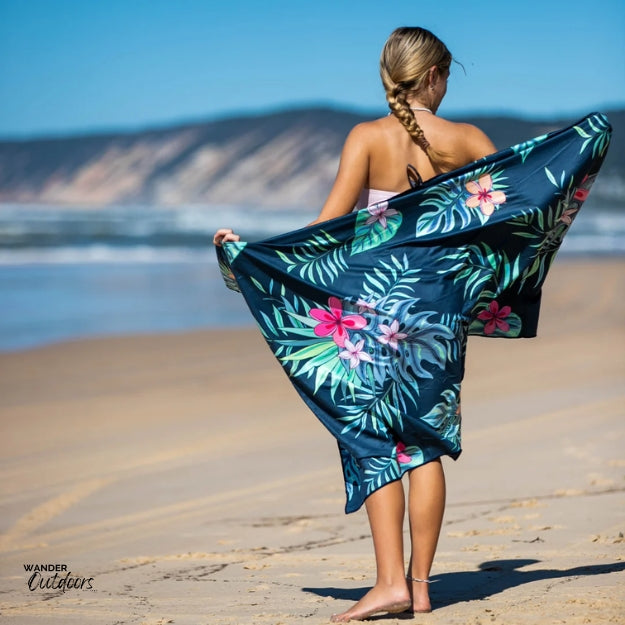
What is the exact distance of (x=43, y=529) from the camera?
4625 millimetres

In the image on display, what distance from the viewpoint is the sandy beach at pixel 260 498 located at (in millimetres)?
3281

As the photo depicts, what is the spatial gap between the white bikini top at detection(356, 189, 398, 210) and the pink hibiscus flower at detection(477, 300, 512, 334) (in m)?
0.50

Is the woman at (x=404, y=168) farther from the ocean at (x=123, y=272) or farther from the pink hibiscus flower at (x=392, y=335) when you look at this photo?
the ocean at (x=123, y=272)

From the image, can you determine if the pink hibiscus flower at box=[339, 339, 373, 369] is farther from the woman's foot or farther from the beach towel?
the woman's foot

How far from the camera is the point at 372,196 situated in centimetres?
312

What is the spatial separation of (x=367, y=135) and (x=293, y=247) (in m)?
0.41

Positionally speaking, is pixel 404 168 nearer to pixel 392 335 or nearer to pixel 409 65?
pixel 409 65

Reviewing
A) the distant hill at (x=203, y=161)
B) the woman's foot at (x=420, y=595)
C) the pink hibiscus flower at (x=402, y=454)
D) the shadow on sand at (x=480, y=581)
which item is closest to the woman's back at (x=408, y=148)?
the pink hibiscus flower at (x=402, y=454)

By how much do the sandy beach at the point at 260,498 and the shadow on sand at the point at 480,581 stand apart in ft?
0.04

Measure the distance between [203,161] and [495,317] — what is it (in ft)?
183

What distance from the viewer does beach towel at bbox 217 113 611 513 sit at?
2.99 meters

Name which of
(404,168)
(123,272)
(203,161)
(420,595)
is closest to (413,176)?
(404,168)

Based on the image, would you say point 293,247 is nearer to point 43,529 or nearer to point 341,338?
point 341,338

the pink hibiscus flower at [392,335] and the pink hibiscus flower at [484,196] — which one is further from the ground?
the pink hibiscus flower at [484,196]
